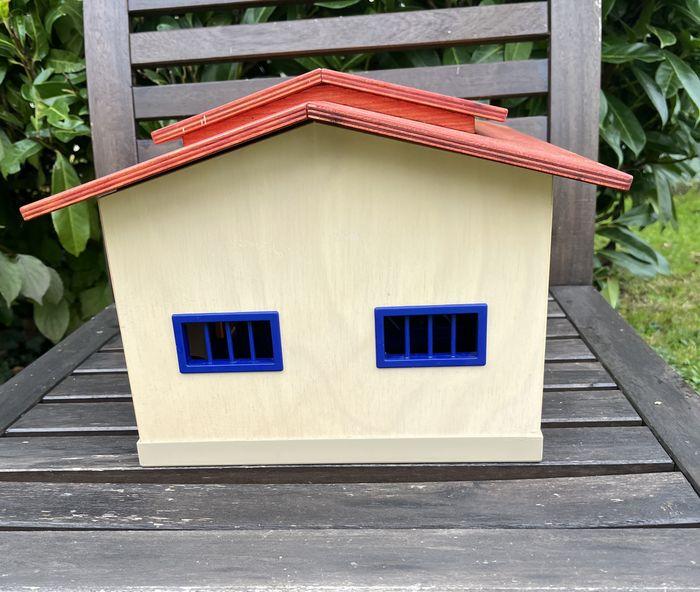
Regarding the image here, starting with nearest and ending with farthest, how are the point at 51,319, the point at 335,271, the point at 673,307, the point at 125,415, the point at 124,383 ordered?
the point at 335,271
the point at 125,415
the point at 124,383
the point at 51,319
the point at 673,307


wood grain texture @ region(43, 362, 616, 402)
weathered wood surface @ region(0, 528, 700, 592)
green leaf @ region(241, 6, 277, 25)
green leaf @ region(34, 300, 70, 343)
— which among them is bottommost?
green leaf @ region(34, 300, 70, 343)

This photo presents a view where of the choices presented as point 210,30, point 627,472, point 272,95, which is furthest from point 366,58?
point 627,472

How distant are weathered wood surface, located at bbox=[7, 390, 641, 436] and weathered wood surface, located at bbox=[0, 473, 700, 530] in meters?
0.13

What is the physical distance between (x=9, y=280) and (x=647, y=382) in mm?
1395

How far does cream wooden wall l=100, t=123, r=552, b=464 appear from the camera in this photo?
2.18 ft

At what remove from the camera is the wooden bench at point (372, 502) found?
1.89 feet

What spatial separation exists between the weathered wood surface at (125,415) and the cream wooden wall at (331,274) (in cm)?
13

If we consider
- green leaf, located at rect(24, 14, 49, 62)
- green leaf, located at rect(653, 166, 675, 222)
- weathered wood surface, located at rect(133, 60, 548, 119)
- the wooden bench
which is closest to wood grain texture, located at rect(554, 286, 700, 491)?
the wooden bench

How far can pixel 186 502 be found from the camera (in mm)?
697

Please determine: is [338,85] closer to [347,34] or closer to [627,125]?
[347,34]

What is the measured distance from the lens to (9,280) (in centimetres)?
145

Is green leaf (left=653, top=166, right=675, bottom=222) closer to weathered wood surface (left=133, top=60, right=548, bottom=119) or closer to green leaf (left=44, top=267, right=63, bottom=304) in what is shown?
weathered wood surface (left=133, top=60, right=548, bottom=119)

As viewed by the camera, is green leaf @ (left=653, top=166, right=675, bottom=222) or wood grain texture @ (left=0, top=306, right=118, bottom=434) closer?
wood grain texture @ (left=0, top=306, right=118, bottom=434)

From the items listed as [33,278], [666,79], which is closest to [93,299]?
[33,278]
